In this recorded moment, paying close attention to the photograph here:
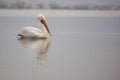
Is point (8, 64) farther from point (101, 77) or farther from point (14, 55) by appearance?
point (101, 77)

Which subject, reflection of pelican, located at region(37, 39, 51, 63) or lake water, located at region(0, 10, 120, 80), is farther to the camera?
reflection of pelican, located at region(37, 39, 51, 63)

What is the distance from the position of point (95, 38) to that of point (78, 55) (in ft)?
3.08

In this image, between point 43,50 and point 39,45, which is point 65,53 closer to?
point 43,50

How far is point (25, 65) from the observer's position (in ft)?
13.1

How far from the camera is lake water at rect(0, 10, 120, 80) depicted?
3.68 m

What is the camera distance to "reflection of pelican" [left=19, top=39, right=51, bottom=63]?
4.36 m

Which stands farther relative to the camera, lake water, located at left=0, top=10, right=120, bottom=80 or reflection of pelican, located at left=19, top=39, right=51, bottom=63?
reflection of pelican, located at left=19, top=39, right=51, bottom=63

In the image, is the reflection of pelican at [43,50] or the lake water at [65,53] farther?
the reflection of pelican at [43,50]

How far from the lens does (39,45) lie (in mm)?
4953

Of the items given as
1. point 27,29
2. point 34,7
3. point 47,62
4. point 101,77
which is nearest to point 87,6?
point 34,7

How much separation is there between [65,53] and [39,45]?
563mm

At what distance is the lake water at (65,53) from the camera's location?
145 inches

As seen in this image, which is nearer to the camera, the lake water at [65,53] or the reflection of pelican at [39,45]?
the lake water at [65,53]

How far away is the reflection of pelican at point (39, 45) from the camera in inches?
171
